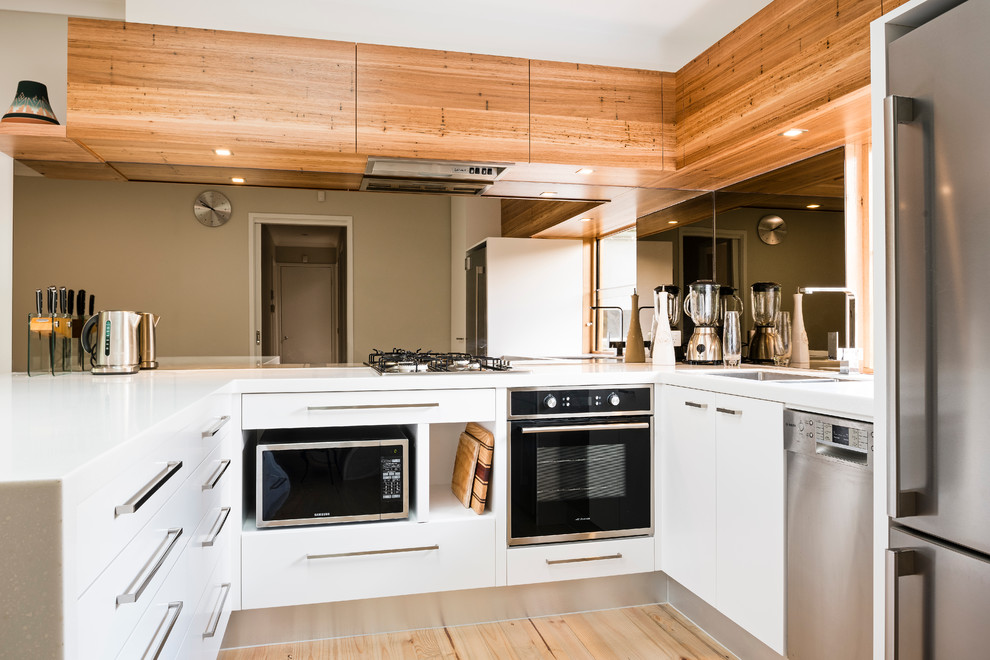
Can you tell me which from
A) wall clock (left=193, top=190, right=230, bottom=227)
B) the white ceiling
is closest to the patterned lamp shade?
the white ceiling

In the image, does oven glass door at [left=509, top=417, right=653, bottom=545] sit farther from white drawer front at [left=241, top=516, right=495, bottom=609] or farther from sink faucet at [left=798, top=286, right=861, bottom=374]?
sink faucet at [left=798, top=286, right=861, bottom=374]

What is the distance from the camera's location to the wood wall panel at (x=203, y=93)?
2.29 meters

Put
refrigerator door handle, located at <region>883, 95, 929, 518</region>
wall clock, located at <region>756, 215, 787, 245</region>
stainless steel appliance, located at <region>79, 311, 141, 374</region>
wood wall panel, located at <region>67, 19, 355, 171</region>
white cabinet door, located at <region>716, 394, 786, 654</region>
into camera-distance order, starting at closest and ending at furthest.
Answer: refrigerator door handle, located at <region>883, 95, 929, 518</region>
white cabinet door, located at <region>716, 394, 786, 654</region>
wood wall panel, located at <region>67, 19, 355, 171</region>
stainless steel appliance, located at <region>79, 311, 141, 374</region>
wall clock, located at <region>756, 215, 787, 245</region>

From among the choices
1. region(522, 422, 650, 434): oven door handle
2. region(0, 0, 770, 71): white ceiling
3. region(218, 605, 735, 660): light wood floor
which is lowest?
region(218, 605, 735, 660): light wood floor

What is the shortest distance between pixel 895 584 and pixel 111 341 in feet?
8.12

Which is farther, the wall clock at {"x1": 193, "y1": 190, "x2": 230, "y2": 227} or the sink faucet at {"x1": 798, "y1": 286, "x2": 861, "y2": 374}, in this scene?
the wall clock at {"x1": 193, "y1": 190, "x2": 230, "y2": 227}

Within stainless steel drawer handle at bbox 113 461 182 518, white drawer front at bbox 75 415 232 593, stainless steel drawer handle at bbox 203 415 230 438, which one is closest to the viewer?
white drawer front at bbox 75 415 232 593

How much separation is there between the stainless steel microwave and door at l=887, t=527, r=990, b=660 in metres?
1.53

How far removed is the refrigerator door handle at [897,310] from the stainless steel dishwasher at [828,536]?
30cm

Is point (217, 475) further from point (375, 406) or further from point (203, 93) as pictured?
point (203, 93)

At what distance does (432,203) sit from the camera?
120 inches

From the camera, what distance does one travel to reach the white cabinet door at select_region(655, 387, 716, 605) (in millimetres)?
2234

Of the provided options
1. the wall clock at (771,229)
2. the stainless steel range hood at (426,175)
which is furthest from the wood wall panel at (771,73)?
the stainless steel range hood at (426,175)

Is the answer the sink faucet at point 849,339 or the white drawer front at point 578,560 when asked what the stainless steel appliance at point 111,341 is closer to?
the white drawer front at point 578,560
